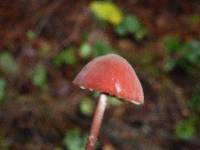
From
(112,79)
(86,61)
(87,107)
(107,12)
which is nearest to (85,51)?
(86,61)

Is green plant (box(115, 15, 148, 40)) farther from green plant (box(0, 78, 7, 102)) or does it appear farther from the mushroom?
the mushroom

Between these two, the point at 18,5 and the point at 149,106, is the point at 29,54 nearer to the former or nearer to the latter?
the point at 18,5

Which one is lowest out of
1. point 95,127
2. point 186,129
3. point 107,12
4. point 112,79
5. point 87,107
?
point 186,129

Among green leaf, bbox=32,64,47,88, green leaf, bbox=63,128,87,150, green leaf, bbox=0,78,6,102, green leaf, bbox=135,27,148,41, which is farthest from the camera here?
green leaf, bbox=135,27,148,41

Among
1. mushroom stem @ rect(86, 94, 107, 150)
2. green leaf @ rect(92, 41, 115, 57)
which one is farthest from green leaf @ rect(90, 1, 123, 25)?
mushroom stem @ rect(86, 94, 107, 150)

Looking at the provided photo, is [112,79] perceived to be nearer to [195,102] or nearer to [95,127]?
[95,127]

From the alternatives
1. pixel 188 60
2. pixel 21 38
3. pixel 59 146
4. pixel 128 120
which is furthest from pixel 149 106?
pixel 21 38

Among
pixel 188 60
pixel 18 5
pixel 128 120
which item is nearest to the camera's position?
pixel 128 120
